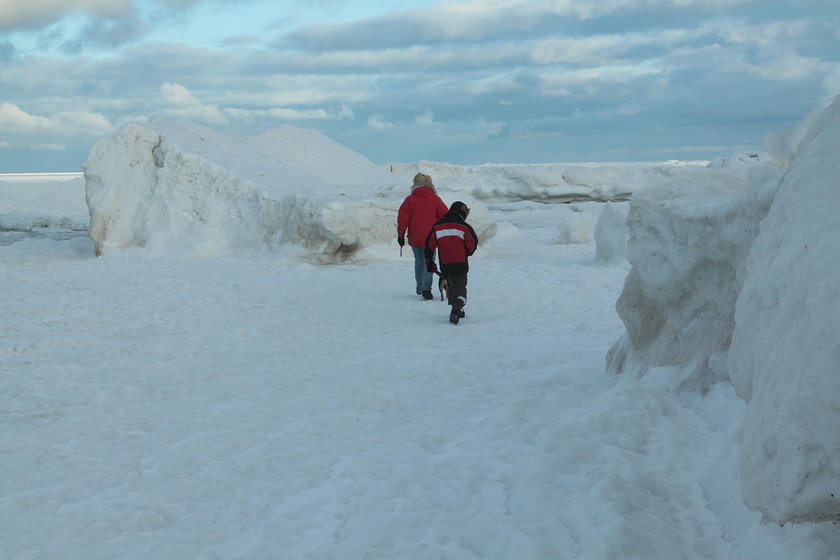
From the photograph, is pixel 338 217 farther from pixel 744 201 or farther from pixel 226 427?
pixel 744 201

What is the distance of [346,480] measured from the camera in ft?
12.6

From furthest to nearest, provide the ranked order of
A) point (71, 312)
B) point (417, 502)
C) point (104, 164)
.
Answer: point (104, 164) → point (71, 312) → point (417, 502)

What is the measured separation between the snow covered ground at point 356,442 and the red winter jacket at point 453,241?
2.02 feet

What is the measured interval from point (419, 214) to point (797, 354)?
25.3 feet

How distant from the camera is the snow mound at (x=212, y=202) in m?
13.4

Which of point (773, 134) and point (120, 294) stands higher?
point (773, 134)

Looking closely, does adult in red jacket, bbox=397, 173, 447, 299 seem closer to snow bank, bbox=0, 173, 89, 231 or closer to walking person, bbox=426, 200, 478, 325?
walking person, bbox=426, 200, 478, 325

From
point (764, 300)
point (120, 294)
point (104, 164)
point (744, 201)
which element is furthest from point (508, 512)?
point (104, 164)

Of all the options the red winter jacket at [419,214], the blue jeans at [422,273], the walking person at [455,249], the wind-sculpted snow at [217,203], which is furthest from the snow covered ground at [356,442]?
the wind-sculpted snow at [217,203]

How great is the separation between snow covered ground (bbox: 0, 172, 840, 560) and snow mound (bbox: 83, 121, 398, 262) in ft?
15.6

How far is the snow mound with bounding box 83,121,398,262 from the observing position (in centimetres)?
1335

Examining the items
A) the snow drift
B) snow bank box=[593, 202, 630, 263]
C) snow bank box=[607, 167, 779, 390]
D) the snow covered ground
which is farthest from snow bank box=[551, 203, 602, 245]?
the snow drift

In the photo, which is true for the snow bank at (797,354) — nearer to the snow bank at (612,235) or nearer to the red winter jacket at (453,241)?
the red winter jacket at (453,241)

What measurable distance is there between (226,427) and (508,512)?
223 centimetres
